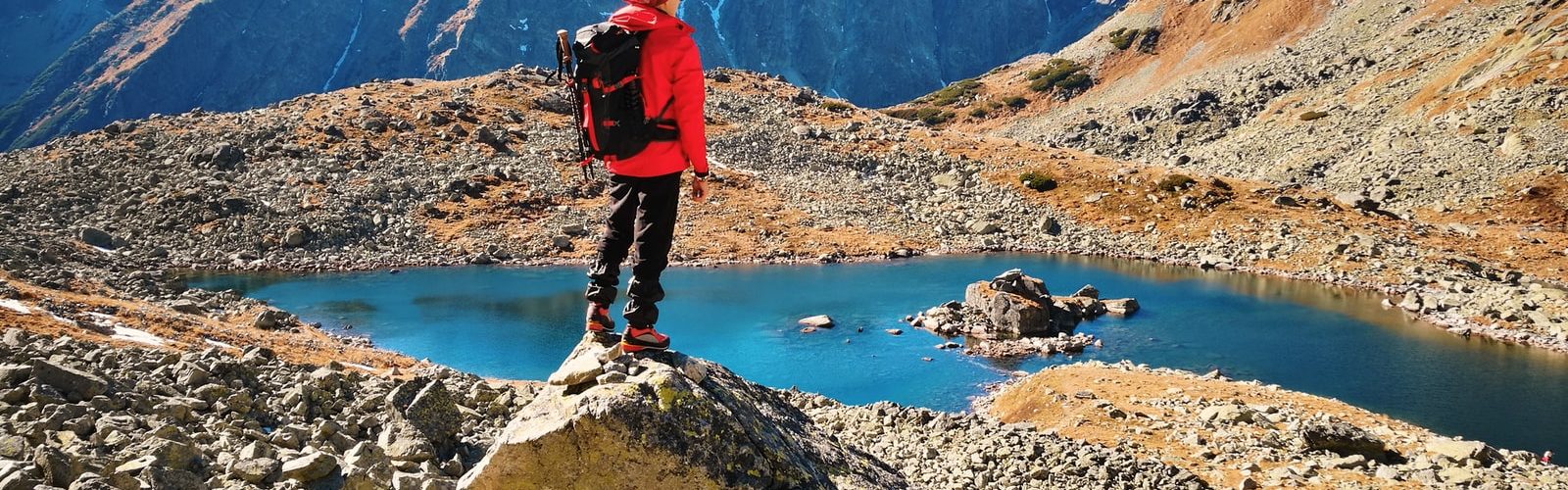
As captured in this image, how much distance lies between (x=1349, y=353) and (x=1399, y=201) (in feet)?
104

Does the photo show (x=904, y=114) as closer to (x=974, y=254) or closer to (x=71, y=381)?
(x=974, y=254)

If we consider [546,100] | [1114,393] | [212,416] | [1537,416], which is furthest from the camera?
[546,100]

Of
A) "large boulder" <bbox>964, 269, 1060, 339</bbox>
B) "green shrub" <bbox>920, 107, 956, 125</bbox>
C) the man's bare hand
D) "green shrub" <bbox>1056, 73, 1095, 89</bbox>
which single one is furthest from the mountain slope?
the man's bare hand

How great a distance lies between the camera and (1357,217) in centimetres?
5516

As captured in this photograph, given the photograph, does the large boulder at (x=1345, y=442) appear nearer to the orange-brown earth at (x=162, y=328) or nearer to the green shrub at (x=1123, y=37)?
the orange-brown earth at (x=162, y=328)

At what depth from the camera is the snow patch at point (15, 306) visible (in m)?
21.0

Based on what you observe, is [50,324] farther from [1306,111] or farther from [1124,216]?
[1306,111]

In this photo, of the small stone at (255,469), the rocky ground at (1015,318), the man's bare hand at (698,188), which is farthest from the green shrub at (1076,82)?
the small stone at (255,469)

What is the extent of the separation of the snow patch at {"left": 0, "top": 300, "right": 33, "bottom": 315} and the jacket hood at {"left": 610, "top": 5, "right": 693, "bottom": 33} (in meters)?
19.8

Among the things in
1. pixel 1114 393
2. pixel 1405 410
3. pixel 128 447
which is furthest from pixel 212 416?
pixel 1405 410

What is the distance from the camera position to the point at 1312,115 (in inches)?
3177

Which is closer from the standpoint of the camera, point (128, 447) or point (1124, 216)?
point (128, 447)

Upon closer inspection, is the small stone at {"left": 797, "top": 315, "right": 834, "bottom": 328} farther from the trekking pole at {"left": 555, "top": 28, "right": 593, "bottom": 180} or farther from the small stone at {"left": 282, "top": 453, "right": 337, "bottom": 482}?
the trekking pole at {"left": 555, "top": 28, "right": 593, "bottom": 180}

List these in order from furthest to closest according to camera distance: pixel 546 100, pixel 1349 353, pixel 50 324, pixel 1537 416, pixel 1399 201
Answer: pixel 546 100, pixel 1399 201, pixel 1349 353, pixel 1537 416, pixel 50 324
